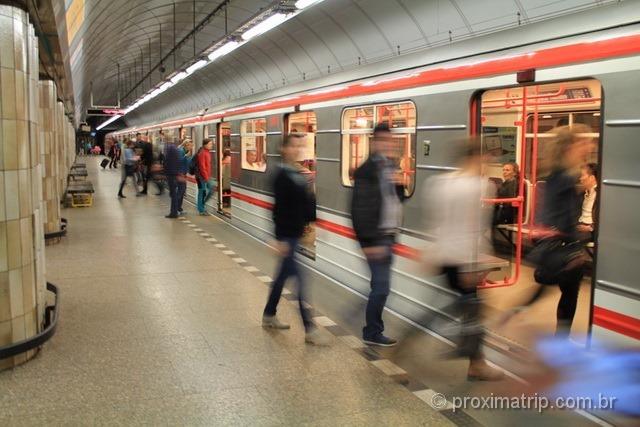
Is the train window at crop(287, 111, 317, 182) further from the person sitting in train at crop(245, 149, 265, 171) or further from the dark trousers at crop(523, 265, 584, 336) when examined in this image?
the dark trousers at crop(523, 265, 584, 336)

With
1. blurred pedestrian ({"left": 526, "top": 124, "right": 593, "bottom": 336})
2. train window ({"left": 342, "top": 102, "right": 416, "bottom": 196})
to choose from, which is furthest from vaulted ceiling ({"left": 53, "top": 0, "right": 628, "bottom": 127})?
blurred pedestrian ({"left": 526, "top": 124, "right": 593, "bottom": 336})

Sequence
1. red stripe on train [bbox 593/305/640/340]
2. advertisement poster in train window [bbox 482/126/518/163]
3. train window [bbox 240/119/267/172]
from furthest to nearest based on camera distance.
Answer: train window [bbox 240/119/267/172] → advertisement poster in train window [bbox 482/126/518/163] → red stripe on train [bbox 593/305/640/340]

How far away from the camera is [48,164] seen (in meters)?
9.86

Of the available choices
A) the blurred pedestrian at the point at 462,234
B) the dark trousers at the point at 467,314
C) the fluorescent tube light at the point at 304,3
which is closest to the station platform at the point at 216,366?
the dark trousers at the point at 467,314

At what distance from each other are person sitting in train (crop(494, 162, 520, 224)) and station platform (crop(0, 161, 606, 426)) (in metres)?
2.69

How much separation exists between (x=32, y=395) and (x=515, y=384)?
3.37 meters

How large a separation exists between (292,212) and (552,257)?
207cm

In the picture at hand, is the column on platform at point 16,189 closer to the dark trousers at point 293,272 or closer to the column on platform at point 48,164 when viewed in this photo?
the dark trousers at point 293,272

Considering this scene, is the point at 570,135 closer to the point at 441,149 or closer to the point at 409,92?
the point at 441,149

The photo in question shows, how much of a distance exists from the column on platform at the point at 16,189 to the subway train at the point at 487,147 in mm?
3309

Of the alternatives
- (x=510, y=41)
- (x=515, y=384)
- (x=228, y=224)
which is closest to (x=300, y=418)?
(x=515, y=384)

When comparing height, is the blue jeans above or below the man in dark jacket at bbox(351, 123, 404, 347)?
below

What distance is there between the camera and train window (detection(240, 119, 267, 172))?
33.3 ft

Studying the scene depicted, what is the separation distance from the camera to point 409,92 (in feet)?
18.7
